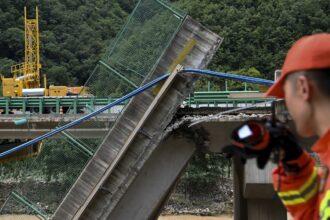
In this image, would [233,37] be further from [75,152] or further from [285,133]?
[285,133]

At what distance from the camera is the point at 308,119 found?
222 centimetres

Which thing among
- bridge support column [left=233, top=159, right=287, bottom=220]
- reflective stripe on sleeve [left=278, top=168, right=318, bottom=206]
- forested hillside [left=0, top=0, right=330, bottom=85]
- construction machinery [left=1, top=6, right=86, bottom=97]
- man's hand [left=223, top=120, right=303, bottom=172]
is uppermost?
forested hillside [left=0, top=0, right=330, bottom=85]

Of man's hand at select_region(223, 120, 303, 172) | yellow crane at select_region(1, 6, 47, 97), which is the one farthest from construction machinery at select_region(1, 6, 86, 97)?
man's hand at select_region(223, 120, 303, 172)

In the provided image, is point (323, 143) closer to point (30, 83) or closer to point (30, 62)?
point (30, 83)

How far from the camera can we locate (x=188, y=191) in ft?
177

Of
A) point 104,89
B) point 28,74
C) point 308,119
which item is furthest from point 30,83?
point 308,119

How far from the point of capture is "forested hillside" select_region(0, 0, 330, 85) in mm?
75875

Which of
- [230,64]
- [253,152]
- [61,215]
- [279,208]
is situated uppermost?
[230,64]

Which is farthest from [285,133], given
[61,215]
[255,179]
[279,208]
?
[279,208]

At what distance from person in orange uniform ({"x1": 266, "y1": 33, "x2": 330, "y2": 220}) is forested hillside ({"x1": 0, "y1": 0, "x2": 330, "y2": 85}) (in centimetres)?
6763

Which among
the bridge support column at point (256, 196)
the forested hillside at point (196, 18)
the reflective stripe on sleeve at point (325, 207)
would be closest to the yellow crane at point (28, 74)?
the forested hillside at point (196, 18)

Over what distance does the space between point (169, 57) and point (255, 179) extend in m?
2.66

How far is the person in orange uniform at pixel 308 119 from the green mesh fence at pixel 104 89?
304 inches

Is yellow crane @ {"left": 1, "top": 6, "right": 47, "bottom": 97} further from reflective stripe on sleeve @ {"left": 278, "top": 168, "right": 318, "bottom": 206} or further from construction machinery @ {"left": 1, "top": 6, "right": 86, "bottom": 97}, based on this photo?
reflective stripe on sleeve @ {"left": 278, "top": 168, "right": 318, "bottom": 206}
